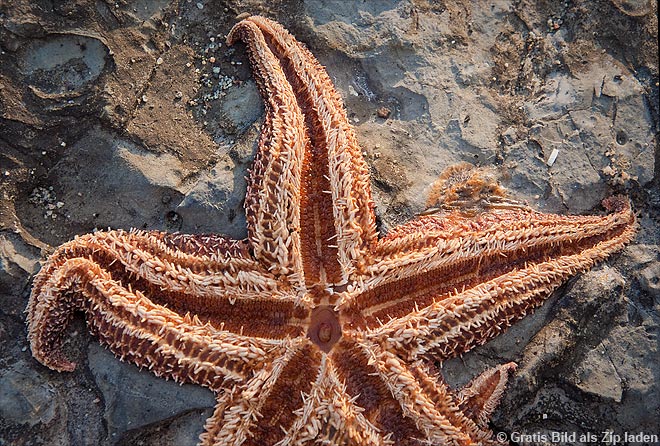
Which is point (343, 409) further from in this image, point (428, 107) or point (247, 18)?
point (247, 18)

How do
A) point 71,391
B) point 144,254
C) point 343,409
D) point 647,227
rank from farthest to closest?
point 647,227 → point 71,391 → point 144,254 → point 343,409

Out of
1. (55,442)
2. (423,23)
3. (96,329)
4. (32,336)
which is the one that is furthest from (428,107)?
(55,442)

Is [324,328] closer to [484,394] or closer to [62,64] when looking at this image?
[484,394]

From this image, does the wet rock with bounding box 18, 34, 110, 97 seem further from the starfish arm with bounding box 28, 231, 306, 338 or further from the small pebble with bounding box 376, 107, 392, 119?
the small pebble with bounding box 376, 107, 392, 119

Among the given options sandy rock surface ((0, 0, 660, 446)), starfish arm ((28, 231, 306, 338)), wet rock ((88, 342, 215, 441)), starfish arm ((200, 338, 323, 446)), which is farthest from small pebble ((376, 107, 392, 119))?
wet rock ((88, 342, 215, 441))

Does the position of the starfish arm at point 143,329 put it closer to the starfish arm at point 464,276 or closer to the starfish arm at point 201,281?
the starfish arm at point 201,281

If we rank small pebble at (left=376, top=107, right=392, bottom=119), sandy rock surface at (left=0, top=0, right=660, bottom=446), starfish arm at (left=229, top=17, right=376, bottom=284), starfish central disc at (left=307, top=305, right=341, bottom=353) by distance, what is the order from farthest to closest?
small pebble at (left=376, top=107, right=392, bottom=119), sandy rock surface at (left=0, top=0, right=660, bottom=446), starfish arm at (left=229, top=17, right=376, bottom=284), starfish central disc at (left=307, top=305, right=341, bottom=353)

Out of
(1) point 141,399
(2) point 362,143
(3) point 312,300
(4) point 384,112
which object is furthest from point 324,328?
(4) point 384,112
